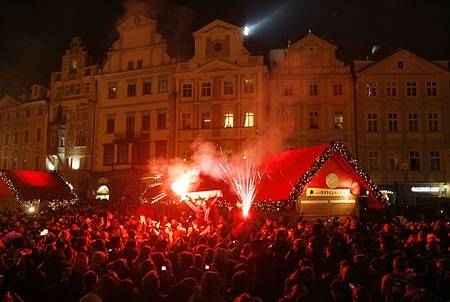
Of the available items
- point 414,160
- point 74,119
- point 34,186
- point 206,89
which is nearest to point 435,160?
point 414,160

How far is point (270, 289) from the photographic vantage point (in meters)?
8.50

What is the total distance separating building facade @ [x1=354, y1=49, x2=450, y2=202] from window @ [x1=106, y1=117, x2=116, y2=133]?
20.8 meters

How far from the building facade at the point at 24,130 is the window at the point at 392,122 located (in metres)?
31.2

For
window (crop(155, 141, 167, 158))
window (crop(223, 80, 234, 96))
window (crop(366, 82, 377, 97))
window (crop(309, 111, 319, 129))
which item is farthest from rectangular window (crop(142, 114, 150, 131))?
window (crop(366, 82, 377, 97))

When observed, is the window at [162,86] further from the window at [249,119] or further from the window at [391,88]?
the window at [391,88]

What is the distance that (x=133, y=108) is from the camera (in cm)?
4103

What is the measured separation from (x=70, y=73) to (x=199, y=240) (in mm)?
36301

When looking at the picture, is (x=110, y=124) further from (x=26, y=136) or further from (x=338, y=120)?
(x=338, y=120)

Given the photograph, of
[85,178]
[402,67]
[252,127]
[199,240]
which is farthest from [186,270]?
[85,178]

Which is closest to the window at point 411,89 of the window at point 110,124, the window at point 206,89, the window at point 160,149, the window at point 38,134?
the window at point 206,89

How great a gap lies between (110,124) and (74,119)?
4204 millimetres

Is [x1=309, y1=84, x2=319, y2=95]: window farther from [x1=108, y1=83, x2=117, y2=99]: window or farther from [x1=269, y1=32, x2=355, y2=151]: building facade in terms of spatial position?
[x1=108, y1=83, x2=117, y2=99]: window

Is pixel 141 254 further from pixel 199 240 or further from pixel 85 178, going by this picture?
pixel 85 178

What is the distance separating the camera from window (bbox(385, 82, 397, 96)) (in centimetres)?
3691
